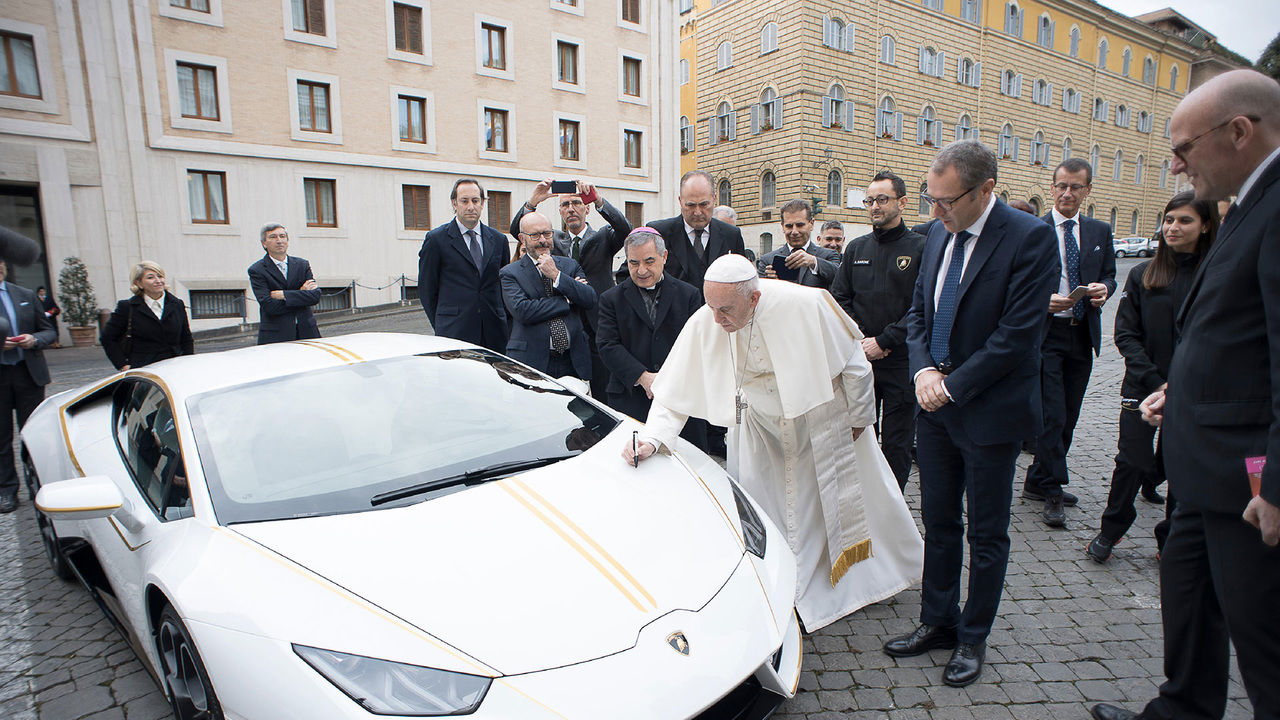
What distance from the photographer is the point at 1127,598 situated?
3195mm

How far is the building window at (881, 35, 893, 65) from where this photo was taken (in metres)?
35.6

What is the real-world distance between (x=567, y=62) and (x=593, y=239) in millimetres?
23007

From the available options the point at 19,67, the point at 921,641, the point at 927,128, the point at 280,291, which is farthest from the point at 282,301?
the point at 927,128

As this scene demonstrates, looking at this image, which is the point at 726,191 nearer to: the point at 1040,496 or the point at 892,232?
the point at 892,232

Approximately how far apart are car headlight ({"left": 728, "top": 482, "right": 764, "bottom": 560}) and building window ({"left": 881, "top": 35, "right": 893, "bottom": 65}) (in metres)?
38.8

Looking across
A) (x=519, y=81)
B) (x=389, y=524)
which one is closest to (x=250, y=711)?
(x=389, y=524)

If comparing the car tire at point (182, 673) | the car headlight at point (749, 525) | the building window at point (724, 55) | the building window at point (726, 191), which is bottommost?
the car tire at point (182, 673)

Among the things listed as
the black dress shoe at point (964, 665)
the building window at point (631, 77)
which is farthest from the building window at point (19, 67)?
the black dress shoe at point (964, 665)

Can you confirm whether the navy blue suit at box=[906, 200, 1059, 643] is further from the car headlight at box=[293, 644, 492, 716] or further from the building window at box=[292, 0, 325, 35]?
the building window at box=[292, 0, 325, 35]

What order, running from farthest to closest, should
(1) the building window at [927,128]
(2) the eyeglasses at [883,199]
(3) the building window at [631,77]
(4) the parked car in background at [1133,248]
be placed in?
(1) the building window at [927,128], (4) the parked car in background at [1133,248], (3) the building window at [631,77], (2) the eyeglasses at [883,199]

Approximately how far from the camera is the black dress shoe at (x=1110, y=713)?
7.58ft

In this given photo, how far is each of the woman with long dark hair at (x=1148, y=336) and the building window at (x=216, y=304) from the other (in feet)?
71.7

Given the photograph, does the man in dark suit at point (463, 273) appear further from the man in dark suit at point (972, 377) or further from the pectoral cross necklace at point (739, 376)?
the man in dark suit at point (972, 377)

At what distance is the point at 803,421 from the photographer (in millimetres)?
3191
